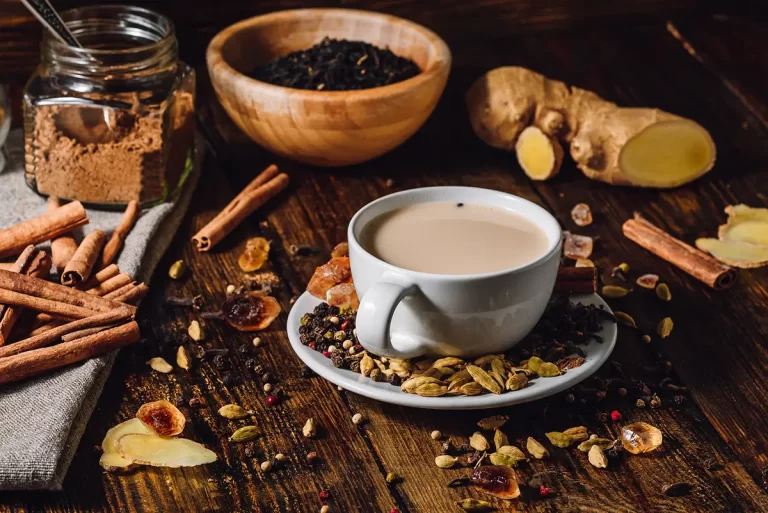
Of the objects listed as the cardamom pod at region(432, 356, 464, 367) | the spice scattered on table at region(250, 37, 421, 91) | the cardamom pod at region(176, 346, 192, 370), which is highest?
the cardamom pod at region(432, 356, 464, 367)

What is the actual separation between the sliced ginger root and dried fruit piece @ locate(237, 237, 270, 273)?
50 cm

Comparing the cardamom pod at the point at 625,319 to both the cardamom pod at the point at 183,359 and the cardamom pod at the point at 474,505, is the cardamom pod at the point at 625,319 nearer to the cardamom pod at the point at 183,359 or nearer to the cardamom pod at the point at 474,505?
A: the cardamom pod at the point at 474,505

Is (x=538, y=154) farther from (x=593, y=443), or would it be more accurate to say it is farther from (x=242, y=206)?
(x=593, y=443)

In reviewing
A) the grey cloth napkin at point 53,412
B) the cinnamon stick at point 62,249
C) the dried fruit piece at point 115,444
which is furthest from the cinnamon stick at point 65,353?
the cinnamon stick at point 62,249

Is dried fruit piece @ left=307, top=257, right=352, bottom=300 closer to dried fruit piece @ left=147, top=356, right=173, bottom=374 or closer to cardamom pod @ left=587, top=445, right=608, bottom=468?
dried fruit piece @ left=147, top=356, right=173, bottom=374

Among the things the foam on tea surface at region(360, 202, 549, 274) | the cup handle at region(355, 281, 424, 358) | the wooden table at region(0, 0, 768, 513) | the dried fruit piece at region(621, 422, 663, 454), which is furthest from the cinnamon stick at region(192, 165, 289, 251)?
the dried fruit piece at region(621, 422, 663, 454)

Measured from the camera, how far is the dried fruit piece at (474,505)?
937 mm

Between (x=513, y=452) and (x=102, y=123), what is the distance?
31.8 inches

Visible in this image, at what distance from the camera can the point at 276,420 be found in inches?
41.9

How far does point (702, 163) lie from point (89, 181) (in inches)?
39.3

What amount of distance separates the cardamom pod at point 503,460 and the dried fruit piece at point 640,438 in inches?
5.0

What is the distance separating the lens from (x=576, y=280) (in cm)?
122

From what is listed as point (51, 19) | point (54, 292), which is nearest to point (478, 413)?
point (54, 292)

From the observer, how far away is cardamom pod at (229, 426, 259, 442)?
3.37ft
